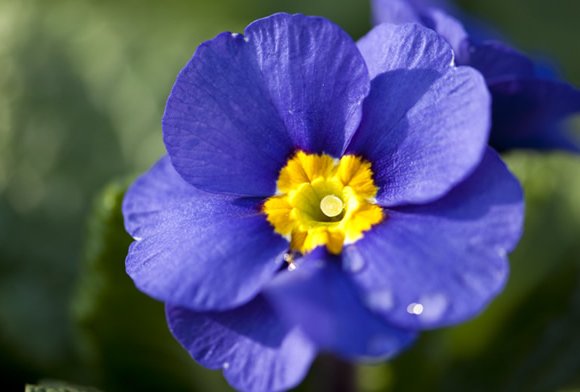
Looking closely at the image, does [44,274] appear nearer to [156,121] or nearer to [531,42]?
[156,121]

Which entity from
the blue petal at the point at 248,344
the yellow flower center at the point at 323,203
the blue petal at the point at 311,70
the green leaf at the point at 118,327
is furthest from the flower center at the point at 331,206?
the green leaf at the point at 118,327

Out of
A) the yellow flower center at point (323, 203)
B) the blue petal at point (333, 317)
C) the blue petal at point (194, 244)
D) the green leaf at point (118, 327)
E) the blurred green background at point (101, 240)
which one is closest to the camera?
the blue petal at point (333, 317)

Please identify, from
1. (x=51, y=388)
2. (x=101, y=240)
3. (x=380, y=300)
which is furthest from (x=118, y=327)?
(x=380, y=300)

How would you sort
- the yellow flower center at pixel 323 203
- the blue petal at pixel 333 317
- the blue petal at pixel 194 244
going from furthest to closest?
the yellow flower center at pixel 323 203, the blue petal at pixel 194 244, the blue petal at pixel 333 317

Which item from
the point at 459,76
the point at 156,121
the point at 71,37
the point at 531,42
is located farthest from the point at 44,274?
the point at 531,42

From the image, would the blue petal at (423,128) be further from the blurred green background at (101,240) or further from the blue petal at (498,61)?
→ the blurred green background at (101,240)

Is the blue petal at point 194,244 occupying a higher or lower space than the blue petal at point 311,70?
lower

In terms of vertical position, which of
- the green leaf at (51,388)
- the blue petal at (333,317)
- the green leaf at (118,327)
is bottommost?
the green leaf at (118,327)
